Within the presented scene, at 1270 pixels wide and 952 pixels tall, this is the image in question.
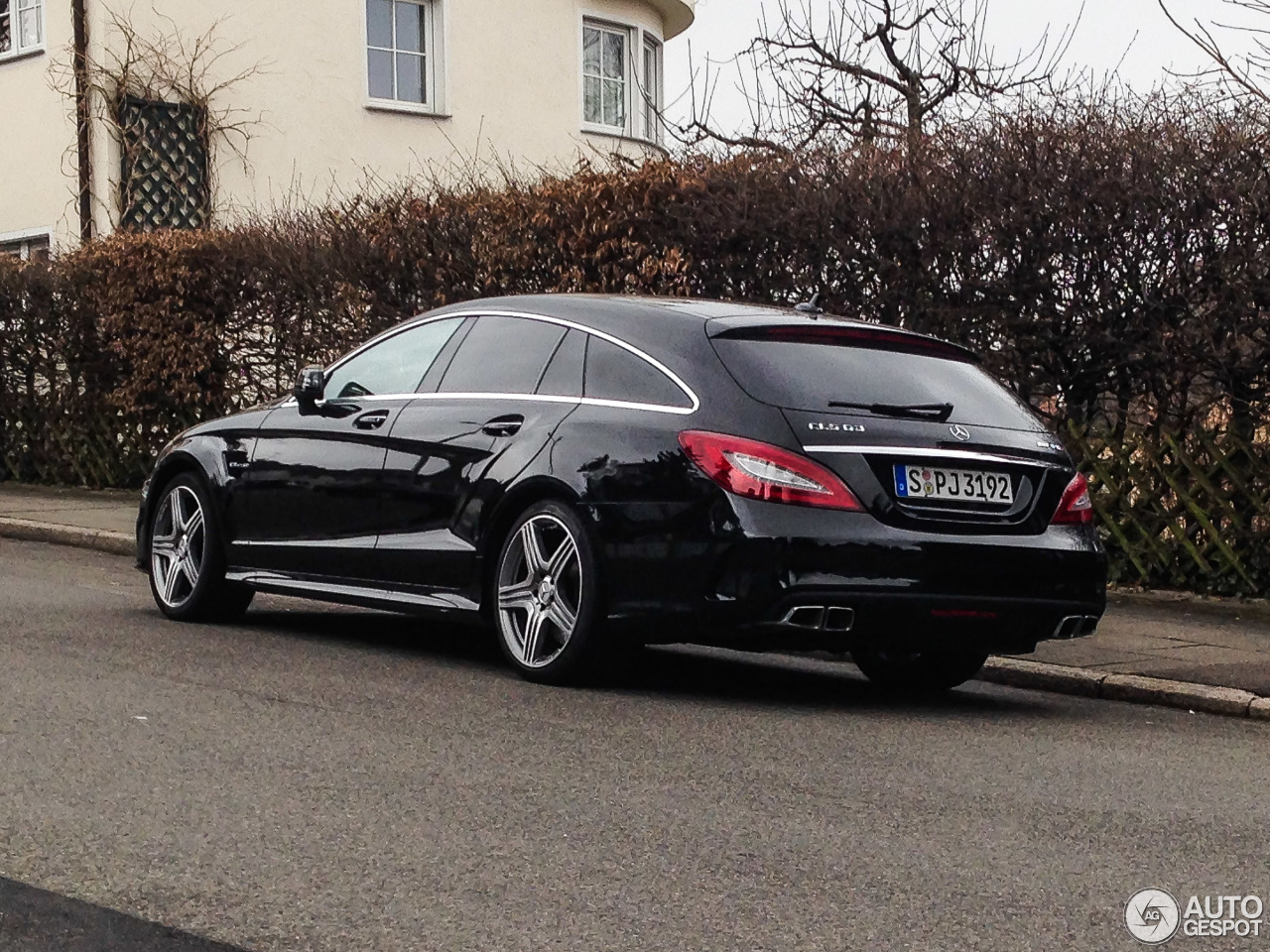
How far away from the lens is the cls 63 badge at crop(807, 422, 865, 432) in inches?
320

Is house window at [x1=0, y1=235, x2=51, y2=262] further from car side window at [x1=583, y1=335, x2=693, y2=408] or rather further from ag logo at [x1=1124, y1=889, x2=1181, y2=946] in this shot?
ag logo at [x1=1124, y1=889, x2=1181, y2=946]

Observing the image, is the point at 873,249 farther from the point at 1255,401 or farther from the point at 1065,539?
the point at 1065,539

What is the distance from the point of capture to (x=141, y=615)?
35.7 feet

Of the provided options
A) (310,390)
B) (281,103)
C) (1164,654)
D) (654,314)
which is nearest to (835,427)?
(654,314)

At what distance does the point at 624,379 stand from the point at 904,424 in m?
1.15

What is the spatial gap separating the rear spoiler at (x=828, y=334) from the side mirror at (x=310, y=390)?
220 cm

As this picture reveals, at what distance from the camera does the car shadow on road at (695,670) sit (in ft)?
28.6

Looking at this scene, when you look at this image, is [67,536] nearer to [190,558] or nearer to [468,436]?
[190,558]

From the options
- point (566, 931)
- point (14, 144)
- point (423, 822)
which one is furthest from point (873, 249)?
point (14, 144)

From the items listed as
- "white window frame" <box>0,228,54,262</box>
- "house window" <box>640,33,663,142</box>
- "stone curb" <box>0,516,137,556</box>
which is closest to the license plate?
"stone curb" <box>0,516,137,556</box>

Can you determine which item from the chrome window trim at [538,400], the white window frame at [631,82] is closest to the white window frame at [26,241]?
the white window frame at [631,82]

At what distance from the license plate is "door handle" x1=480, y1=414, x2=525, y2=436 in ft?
5.43

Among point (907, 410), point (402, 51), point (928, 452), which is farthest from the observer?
point (402, 51)

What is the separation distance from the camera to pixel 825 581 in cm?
796
